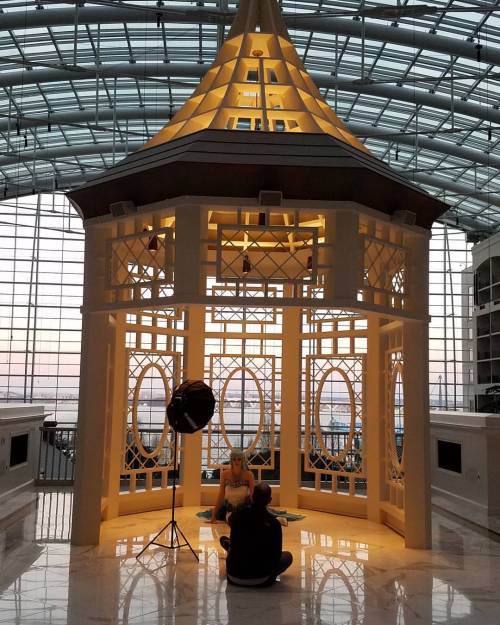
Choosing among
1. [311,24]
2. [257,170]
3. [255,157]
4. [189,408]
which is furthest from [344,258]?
[311,24]

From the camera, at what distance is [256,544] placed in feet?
22.3

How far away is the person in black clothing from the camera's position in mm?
6797

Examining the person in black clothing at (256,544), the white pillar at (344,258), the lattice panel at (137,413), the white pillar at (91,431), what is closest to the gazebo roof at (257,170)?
the white pillar at (344,258)

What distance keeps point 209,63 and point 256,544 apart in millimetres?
20682

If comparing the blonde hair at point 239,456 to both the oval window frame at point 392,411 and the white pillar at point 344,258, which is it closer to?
the oval window frame at point 392,411

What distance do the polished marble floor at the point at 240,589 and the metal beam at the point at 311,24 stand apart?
1444 cm

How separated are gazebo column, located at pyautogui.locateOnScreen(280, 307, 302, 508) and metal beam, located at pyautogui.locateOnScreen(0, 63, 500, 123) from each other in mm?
13926

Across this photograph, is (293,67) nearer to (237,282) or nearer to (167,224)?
(167,224)

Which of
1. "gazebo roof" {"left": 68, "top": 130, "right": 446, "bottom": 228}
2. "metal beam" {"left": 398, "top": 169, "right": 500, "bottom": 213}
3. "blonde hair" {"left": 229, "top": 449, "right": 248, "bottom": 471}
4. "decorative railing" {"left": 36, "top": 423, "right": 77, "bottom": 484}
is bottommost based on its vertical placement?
"decorative railing" {"left": 36, "top": 423, "right": 77, "bottom": 484}

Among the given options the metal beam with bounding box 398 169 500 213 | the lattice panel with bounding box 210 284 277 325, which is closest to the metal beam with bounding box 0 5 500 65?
the lattice panel with bounding box 210 284 277 325

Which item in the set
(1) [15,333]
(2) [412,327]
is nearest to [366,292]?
(2) [412,327]

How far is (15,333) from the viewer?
107ft

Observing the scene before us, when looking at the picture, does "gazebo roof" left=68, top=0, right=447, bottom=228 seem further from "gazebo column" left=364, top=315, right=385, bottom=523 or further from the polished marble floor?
the polished marble floor

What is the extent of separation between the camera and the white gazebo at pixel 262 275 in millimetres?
7988
